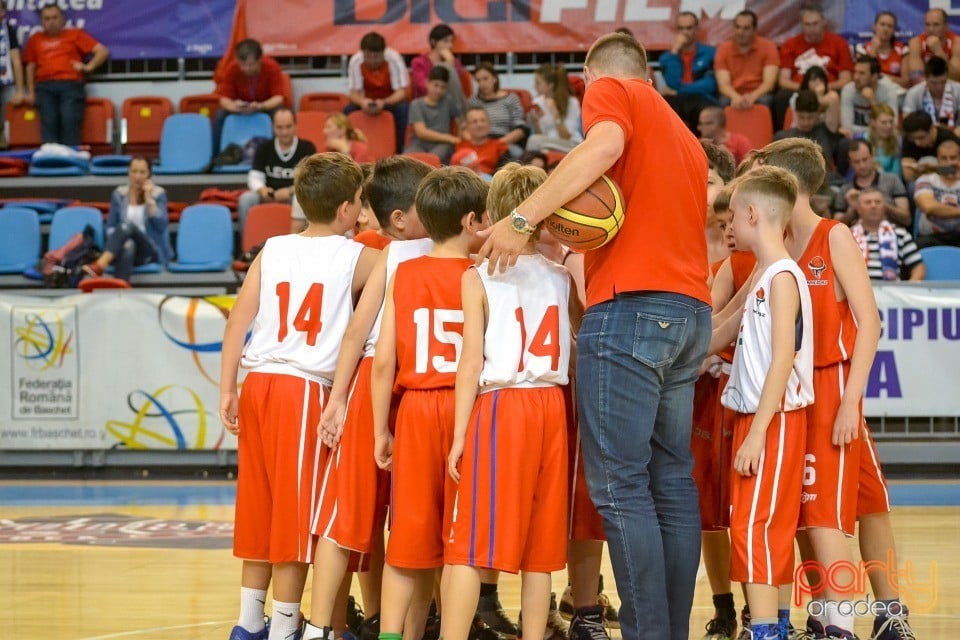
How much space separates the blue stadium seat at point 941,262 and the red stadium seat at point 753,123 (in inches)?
95.7

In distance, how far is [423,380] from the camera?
4.06m

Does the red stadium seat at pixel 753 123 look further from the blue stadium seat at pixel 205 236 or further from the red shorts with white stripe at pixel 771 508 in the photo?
the red shorts with white stripe at pixel 771 508

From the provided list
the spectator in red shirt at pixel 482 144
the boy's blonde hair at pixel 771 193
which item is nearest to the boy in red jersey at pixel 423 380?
the boy's blonde hair at pixel 771 193

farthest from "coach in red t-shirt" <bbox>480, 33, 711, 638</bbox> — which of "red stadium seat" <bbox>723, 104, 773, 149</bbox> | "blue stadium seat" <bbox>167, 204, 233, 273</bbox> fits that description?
"red stadium seat" <bbox>723, 104, 773, 149</bbox>

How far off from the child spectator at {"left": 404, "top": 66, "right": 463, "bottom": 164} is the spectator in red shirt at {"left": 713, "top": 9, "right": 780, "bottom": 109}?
2.67m

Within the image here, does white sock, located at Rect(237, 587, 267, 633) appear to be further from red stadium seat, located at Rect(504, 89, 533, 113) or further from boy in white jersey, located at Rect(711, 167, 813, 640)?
red stadium seat, located at Rect(504, 89, 533, 113)

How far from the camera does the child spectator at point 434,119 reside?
11781mm

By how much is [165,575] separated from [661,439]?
120 inches

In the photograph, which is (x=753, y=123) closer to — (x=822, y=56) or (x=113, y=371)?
(x=822, y=56)

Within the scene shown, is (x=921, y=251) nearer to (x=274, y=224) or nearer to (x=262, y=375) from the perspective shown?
(x=274, y=224)

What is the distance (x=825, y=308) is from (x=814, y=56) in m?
8.73

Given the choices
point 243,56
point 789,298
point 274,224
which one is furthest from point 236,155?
point 789,298

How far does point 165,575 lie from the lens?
5.96m

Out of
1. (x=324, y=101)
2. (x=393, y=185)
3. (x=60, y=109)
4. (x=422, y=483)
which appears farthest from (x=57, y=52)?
(x=422, y=483)
